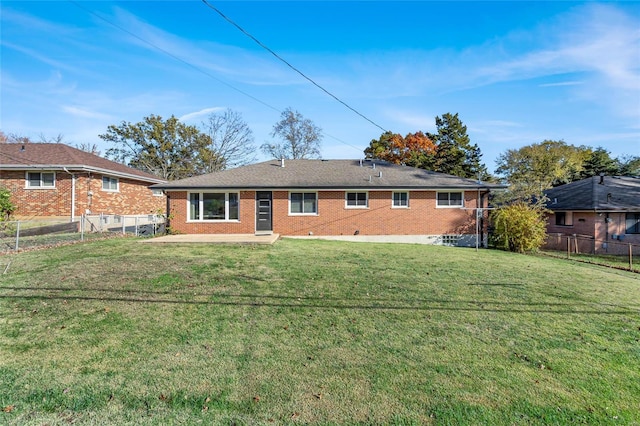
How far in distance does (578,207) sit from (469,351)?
22.1 m

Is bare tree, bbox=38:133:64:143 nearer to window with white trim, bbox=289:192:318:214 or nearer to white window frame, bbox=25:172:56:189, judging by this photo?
white window frame, bbox=25:172:56:189

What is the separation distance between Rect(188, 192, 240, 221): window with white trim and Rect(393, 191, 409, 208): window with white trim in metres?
7.86

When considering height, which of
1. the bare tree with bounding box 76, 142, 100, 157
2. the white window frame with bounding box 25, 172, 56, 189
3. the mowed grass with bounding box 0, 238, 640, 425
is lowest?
the mowed grass with bounding box 0, 238, 640, 425

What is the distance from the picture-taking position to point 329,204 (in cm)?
1623

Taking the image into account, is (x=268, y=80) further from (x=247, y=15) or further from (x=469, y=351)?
(x=469, y=351)

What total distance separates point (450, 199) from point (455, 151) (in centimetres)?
1953

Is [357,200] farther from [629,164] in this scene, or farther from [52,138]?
[629,164]

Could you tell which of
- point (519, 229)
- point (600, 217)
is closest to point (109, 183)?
point (519, 229)

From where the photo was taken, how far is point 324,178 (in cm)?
1689

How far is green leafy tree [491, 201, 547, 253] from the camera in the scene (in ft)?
51.0

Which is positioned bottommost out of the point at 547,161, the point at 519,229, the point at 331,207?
the point at 519,229

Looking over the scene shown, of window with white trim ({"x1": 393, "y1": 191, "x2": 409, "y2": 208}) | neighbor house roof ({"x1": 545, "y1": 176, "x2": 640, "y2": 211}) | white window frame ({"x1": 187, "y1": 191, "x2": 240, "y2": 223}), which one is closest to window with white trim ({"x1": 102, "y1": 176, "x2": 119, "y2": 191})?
white window frame ({"x1": 187, "y1": 191, "x2": 240, "y2": 223})

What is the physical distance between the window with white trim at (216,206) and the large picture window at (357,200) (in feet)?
18.1

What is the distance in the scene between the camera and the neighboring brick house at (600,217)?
1964cm
